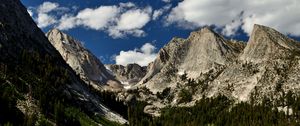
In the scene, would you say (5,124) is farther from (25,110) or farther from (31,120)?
(25,110)

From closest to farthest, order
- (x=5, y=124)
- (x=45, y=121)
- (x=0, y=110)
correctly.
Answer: (x=5, y=124) → (x=0, y=110) → (x=45, y=121)

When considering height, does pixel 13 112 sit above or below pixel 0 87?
below

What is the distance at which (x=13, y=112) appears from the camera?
602 ft

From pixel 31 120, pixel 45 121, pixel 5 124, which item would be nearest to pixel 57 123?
pixel 45 121

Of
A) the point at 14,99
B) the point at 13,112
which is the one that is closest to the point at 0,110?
the point at 13,112

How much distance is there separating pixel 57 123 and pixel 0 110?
2989cm

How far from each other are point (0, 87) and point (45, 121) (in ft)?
83.4

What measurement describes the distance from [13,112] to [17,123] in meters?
6.71

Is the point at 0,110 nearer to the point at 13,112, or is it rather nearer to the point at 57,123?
the point at 13,112

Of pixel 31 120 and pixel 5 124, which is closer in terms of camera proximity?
pixel 5 124

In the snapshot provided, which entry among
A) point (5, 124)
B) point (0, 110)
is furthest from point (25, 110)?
point (5, 124)

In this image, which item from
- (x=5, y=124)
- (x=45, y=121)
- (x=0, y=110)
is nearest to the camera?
(x=5, y=124)

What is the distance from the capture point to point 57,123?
200 meters

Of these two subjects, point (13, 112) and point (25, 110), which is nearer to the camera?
point (13, 112)
